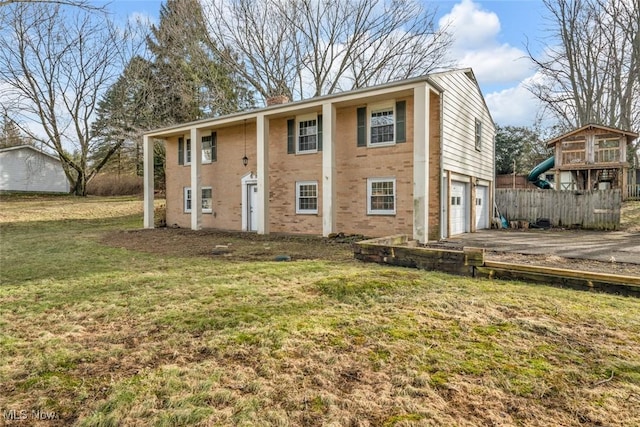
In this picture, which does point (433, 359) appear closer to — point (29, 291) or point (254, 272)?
point (254, 272)

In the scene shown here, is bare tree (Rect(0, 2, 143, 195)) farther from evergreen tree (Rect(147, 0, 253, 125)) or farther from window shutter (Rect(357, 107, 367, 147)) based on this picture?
window shutter (Rect(357, 107, 367, 147))

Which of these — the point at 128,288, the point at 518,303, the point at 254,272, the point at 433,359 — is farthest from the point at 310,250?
the point at 433,359

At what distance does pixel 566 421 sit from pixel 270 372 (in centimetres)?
194

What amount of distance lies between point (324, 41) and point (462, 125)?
13.7 m


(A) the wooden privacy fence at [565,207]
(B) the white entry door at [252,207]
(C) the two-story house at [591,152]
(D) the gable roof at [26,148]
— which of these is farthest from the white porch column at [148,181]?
(C) the two-story house at [591,152]

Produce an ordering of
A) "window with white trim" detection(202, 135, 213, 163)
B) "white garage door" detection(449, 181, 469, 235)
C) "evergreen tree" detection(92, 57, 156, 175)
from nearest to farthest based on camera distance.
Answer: "white garage door" detection(449, 181, 469, 235), "window with white trim" detection(202, 135, 213, 163), "evergreen tree" detection(92, 57, 156, 175)

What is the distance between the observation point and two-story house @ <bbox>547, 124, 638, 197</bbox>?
17.0m

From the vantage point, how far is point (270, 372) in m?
2.78

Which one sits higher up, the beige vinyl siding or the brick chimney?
the brick chimney

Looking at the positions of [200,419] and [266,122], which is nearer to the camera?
[200,419]

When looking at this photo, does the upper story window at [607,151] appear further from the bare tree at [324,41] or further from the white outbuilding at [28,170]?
the white outbuilding at [28,170]

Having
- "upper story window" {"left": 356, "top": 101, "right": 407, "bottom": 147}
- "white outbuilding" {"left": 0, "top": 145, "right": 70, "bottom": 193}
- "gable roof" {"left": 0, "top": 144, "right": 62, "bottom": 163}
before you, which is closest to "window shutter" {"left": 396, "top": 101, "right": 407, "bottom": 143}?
"upper story window" {"left": 356, "top": 101, "right": 407, "bottom": 147}

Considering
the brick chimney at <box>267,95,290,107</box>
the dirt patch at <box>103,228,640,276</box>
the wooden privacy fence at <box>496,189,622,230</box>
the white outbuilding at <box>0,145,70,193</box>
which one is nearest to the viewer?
the dirt patch at <box>103,228,640,276</box>

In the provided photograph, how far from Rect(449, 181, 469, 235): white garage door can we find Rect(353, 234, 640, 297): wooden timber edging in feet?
18.0
